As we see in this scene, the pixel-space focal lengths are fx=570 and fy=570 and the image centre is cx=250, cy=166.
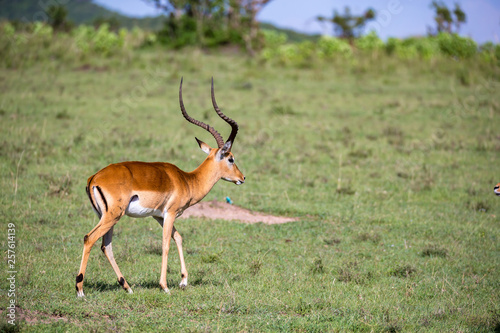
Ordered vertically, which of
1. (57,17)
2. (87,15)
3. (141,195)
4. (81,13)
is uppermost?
(81,13)

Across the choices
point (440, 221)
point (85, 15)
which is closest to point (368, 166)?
point (440, 221)

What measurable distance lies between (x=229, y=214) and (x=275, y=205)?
82 cm

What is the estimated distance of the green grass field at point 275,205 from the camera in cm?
527

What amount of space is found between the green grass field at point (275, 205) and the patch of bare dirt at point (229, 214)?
22cm

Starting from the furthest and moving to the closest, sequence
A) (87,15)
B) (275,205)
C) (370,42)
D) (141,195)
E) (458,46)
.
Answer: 1. (87,15)
2. (370,42)
3. (458,46)
4. (275,205)
5. (141,195)

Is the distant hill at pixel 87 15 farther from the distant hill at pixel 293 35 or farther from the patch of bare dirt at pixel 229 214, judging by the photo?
the patch of bare dirt at pixel 229 214

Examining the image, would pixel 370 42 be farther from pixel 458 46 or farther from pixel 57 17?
pixel 57 17

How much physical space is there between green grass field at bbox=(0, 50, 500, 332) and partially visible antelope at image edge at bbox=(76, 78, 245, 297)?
436 millimetres

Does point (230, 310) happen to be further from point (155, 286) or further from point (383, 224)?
point (383, 224)

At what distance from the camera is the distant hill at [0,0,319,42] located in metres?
78.9

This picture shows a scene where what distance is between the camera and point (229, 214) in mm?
8688

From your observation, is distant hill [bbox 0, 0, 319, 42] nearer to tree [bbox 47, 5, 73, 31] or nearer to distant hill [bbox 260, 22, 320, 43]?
distant hill [bbox 260, 22, 320, 43]

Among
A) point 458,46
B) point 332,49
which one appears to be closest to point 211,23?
point 332,49

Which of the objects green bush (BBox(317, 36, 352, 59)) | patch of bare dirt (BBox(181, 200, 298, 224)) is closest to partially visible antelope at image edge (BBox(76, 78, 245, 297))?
patch of bare dirt (BBox(181, 200, 298, 224))
